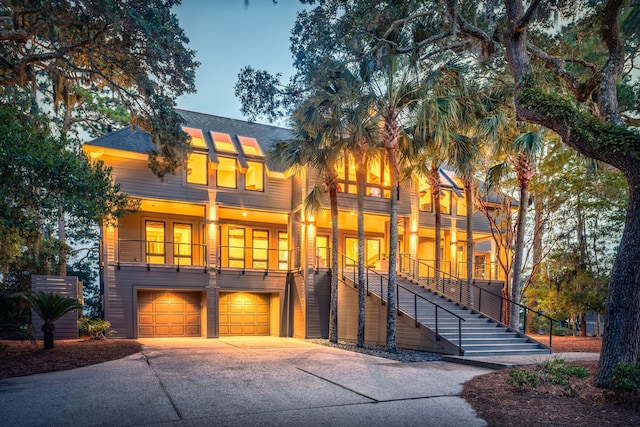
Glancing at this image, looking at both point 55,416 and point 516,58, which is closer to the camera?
point 55,416

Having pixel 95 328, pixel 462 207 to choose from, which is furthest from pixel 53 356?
pixel 462 207

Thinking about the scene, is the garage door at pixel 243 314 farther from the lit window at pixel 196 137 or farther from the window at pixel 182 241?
the lit window at pixel 196 137

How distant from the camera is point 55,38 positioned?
8.96 metres

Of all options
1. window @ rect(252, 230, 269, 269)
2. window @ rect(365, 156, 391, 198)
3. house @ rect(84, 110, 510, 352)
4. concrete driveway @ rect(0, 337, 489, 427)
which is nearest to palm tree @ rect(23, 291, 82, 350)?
concrete driveway @ rect(0, 337, 489, 427)

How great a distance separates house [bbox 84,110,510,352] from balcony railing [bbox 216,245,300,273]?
0.15ft

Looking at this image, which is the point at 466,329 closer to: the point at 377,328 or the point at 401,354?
the point at 401,354

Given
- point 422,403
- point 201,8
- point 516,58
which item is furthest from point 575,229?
point 201,8

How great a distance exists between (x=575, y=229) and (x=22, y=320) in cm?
2133

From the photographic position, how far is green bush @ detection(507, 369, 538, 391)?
22.1 ft

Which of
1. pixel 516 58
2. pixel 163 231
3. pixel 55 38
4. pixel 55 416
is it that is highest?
pixel 55 38

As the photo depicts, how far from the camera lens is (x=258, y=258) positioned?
64.2ft

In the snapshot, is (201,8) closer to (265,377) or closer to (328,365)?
(265,377)

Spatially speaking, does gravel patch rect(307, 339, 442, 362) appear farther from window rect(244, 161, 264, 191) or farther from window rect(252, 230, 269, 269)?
window rect(244, 161, 264, 191)

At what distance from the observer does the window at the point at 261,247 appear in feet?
64.0
